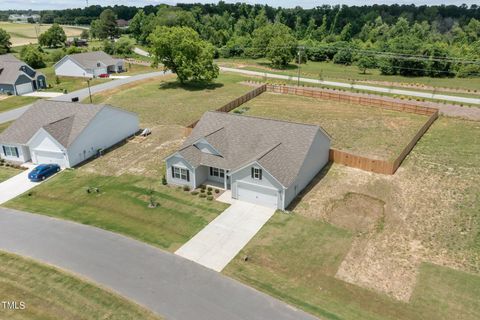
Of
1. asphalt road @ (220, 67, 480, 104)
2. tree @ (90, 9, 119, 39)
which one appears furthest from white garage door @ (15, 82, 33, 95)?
tree @ (90, 9, 119, 39)

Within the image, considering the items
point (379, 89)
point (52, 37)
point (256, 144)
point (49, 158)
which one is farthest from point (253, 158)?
point (52, 37)

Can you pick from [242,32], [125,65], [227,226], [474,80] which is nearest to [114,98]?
[125,65]

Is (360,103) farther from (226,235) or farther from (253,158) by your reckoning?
(226,235)

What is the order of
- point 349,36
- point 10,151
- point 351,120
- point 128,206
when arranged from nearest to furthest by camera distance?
point 128,206, point 10,151, point 351,120, point 349,36

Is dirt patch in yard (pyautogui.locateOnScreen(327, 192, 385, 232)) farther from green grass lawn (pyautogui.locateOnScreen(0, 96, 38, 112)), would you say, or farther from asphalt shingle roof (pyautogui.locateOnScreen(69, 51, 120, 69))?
asphalt shingle roof (pyautogui.locateOnScreen(69, 51, 120, 69))

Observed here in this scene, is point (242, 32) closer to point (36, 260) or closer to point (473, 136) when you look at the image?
point (473, 136)

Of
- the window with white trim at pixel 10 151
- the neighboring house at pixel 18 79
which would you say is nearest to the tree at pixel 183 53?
the neighboring house at pixel 18 79

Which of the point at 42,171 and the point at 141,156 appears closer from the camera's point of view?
the point at 42,171
